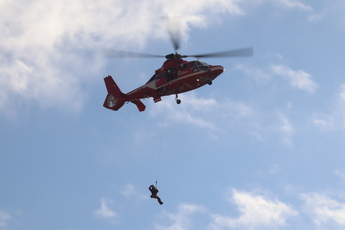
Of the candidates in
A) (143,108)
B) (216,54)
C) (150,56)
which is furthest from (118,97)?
(216,54)

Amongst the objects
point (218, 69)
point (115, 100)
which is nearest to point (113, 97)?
point (115, 100)

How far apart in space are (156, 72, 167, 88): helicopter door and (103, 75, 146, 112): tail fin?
3.94 metres

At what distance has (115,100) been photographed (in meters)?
61.1

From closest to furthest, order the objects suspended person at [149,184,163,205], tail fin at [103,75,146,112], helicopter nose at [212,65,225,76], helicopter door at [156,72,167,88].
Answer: suspended person at [149,184,163,205], helicopter nose at [212,65,225,76], helicopter door at [156,72,167,88], tail fin at [103,75,146,112]

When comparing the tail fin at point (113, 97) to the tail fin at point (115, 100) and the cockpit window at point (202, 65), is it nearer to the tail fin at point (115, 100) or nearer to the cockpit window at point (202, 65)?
the tail fin at point (115, 100)

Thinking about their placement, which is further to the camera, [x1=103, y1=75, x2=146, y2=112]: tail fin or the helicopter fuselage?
[x1=103, y1=75, x2=146, y2=112]: tail fin

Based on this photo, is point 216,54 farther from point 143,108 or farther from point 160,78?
point 143,108

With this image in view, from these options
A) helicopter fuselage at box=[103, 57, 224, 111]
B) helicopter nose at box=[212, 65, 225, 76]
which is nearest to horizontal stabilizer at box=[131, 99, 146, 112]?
helicopter fuselage at box=[103, 57, 224, 111]

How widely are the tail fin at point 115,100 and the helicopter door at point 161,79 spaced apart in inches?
155

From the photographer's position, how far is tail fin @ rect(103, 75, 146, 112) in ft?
200

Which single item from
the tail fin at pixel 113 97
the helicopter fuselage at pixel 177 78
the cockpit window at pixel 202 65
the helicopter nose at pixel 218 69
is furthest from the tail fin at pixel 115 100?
the helicopter nose at pixel 218 69

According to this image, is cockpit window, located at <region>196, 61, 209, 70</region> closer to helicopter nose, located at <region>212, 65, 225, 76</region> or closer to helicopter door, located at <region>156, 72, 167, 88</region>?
helicopter nose, located at <region>212, 65, 225, 76</region>

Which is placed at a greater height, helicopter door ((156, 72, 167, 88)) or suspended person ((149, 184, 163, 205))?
helicopter door ((156, 72, 167, 88))

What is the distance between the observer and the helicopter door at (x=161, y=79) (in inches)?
2269
